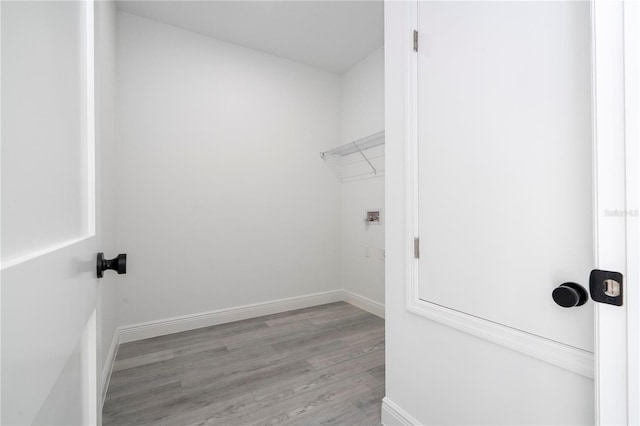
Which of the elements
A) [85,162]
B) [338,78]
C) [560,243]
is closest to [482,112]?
[560,243]

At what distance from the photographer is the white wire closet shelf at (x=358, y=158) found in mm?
3012

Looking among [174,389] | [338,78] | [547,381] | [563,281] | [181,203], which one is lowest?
[174,389]

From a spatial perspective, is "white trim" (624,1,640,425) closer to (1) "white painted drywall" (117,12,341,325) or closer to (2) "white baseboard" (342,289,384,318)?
(2) "white baseboard" (342,289,384,318)

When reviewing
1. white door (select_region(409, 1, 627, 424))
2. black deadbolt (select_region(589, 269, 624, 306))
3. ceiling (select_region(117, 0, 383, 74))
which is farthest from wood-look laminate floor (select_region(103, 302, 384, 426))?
ceiling (select_region(117, 0, 383, 74))

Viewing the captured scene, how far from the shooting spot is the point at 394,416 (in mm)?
1405

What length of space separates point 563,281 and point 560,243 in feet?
0.36

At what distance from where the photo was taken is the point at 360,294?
328 cm

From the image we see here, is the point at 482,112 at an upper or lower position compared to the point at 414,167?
upper

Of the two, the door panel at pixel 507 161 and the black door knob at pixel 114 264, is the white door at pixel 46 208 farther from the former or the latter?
the door panel at pixel 507 161

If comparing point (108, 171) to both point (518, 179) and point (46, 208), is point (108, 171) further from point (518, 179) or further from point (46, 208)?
Answer: point (518, 179)

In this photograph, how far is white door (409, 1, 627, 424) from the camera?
0.73m

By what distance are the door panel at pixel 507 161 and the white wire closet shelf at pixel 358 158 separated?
1.65 metres

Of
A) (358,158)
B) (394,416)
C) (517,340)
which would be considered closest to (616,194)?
(517,340)

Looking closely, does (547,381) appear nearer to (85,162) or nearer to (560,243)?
(560,243)
